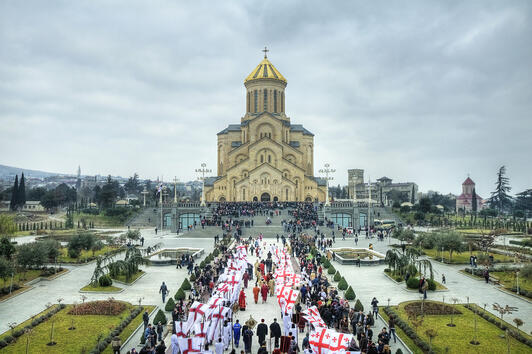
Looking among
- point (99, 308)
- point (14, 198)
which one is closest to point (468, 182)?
point (14, 198)

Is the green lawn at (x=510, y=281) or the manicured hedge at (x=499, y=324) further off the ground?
the green lawn at (x=510, y=281)

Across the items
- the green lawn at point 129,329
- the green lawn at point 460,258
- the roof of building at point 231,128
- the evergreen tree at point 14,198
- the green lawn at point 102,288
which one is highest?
the roof of building at point 231,128

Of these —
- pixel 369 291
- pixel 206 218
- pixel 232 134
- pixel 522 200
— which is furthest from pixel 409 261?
pixel 522 200

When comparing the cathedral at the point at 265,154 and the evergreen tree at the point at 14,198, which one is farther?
the evergreen tree at the point at 14,198

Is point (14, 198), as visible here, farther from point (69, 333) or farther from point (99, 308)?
point (69, 333)

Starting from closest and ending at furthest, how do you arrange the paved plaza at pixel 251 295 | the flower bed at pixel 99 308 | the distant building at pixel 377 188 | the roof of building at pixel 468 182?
1. the flower bed at pixel 99 308
2. the paved plaza at pixel 251 295
3. the roof of building at pixel 468 182
4. the distant building at pixel 377 188

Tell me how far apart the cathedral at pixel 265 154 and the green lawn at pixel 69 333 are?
37937 mm

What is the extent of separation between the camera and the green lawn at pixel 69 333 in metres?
13.5

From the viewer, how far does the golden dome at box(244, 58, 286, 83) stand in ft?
204

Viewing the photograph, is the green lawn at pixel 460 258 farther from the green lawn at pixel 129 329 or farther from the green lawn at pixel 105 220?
the green lawn at pixel 105 220

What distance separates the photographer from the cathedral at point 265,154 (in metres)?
54.8

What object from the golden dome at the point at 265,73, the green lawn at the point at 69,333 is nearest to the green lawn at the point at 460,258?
the green lawn at the point at 69,333

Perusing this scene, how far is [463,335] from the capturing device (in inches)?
579

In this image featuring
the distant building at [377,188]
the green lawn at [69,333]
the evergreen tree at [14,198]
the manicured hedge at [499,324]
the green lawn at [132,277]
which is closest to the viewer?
the green lawn at [69,333]
